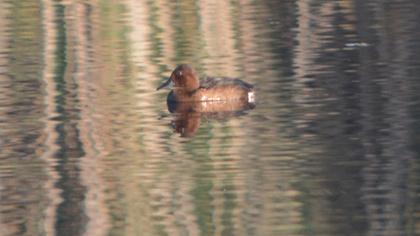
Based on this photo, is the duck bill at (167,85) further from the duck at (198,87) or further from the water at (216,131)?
the water at (216,131)

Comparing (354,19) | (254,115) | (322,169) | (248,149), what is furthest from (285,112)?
(354,19)

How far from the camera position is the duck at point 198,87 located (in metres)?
12.3

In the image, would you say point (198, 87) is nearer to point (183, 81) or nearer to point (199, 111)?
point (183, 81)

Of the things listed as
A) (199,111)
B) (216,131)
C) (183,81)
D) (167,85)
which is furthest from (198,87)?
(216,131)

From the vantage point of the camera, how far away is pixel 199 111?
12.1m

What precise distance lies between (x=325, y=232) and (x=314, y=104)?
12.9ft

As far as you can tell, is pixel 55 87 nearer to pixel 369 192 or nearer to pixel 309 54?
pixel 309 54

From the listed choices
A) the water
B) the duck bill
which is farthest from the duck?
the water

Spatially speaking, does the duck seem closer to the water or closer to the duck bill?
the duck bill

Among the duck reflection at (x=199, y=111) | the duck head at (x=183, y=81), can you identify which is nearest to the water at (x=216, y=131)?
the duck reflection at (x=199, y=111)

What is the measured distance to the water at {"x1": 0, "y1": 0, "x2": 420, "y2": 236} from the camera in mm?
8242

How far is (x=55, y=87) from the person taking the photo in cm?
1309

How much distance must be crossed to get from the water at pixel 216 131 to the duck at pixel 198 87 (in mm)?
171

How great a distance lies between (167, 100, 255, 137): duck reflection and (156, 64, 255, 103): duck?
48 millimetres
